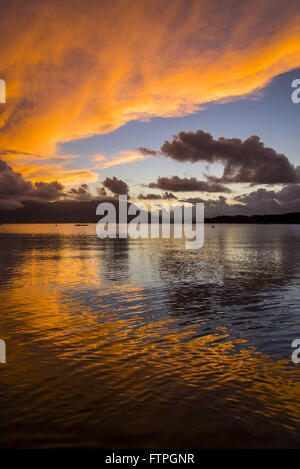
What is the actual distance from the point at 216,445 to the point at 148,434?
168 cm

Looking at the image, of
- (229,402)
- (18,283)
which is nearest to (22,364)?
(229,402)

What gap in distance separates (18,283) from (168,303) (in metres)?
15.2

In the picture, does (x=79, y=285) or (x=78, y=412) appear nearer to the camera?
(x=78, y=412)

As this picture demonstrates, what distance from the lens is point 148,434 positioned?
26.5 ft

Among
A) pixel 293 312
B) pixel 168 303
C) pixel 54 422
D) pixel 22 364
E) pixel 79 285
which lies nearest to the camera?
pixel 54 422

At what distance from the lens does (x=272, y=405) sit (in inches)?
367
